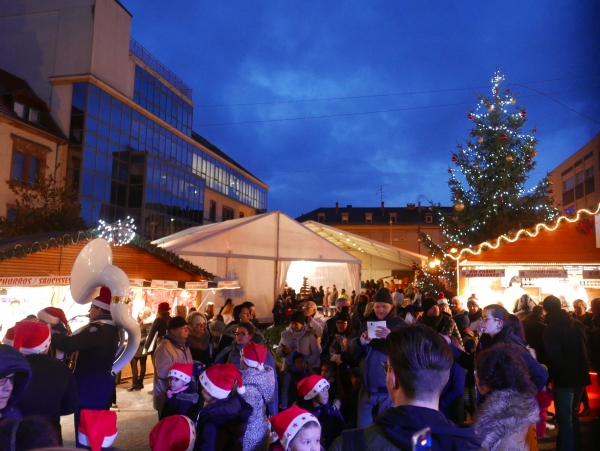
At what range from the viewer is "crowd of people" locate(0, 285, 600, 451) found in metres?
1.72

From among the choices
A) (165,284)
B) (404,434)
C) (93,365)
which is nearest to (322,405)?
A: (93,365)

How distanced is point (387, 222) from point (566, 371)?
58.2m

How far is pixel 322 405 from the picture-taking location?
4195mm

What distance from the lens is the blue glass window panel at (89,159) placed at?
27.6 m

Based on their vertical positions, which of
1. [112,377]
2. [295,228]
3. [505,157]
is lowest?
[112,377]

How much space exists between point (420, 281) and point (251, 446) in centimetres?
1425

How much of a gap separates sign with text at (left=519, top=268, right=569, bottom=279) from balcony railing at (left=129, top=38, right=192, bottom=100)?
28861 mm

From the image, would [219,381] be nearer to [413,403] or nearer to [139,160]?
[413,403]

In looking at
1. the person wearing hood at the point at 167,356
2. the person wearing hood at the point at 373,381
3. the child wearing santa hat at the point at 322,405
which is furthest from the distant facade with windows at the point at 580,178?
the child wearing santa hat at the point at 322,405

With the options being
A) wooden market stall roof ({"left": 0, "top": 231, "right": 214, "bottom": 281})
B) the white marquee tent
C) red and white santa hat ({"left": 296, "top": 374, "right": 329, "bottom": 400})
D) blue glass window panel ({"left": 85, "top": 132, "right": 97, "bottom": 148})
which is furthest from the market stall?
blue glass window panel ({"left": 85, "top": 132, "right": 97, "bottom": 148})

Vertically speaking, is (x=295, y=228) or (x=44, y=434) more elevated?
(x=295, y=228)

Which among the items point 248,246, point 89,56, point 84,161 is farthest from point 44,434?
point 89,56

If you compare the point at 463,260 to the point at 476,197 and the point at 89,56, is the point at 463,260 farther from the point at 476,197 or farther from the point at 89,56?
the point at 89,56

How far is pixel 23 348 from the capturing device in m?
3.47
